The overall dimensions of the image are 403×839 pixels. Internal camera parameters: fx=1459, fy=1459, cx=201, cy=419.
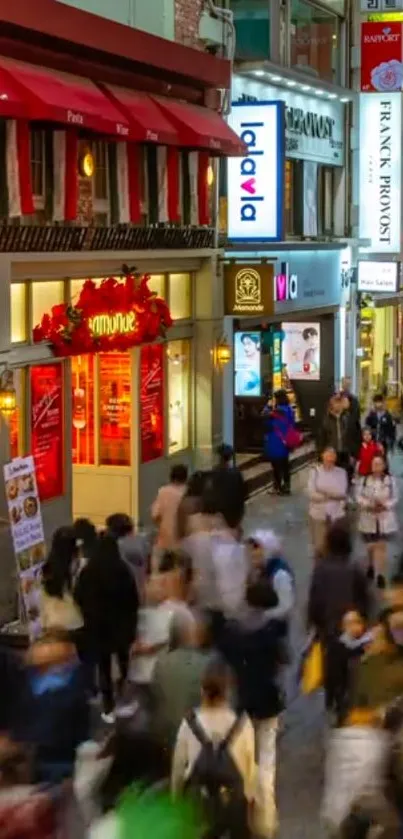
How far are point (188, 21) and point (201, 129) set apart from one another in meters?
2.54

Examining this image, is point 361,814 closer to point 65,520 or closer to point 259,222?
point 65,520

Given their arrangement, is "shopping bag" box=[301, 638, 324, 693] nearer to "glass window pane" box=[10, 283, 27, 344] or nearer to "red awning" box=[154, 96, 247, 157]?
"glass window pane" box=[10, 283, 27, 344]

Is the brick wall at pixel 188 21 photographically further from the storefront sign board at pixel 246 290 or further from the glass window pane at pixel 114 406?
the glass window pane at pixel 114 406

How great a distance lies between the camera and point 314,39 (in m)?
28.8

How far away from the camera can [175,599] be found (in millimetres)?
9992

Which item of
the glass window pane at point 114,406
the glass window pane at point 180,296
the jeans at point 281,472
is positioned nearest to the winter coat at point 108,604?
the glass window pane at point 114,406

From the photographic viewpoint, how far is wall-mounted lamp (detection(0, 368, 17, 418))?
15336 mm

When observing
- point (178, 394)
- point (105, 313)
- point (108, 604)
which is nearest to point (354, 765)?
point (108, 604)

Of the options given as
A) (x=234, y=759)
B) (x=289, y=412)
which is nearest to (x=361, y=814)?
(x=234, y=759)

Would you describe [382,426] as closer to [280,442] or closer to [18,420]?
[280,442]

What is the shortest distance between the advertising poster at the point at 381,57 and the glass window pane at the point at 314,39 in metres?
0.71

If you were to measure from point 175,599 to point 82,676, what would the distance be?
1663mm

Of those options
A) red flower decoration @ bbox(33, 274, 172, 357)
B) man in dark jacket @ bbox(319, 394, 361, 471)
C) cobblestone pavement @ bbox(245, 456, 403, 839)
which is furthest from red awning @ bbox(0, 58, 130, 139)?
man in dark jacket @ bbox(319, 394, 361, 471)

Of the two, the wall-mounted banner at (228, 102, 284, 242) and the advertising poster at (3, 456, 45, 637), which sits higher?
the wall-mounted banner at (228, 102, 284, 242)
